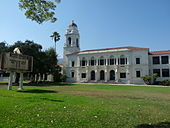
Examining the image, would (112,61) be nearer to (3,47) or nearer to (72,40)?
(72,40)

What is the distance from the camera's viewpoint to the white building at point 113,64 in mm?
41906

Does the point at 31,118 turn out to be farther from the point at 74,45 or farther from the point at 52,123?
the point at 74,45

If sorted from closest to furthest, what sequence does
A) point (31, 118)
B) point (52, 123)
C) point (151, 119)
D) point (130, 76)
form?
point (52, 123), point (31, 118), point (151, 119), point (130, 76)

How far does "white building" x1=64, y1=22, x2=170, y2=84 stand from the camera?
4191 centimetres

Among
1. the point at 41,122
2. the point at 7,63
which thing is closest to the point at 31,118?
the point at 41,122

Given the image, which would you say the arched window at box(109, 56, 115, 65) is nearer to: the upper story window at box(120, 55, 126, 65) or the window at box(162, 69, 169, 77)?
the upper story window at box(120, 55, 126, 65)

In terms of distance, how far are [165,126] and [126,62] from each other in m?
40.8

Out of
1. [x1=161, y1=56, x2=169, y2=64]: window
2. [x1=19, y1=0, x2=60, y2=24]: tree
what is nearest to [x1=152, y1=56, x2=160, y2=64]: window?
[x1=161, y1=56, x2=169, y2=64]: window

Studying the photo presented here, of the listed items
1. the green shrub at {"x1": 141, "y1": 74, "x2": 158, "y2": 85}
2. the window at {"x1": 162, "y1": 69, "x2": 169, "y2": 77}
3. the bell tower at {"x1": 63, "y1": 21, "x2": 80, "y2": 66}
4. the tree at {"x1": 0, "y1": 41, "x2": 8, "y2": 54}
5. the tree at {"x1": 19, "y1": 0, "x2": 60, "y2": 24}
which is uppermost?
the bell tower at {"x1": 63, "y1": 21, "x2": 80, "y2": 66}

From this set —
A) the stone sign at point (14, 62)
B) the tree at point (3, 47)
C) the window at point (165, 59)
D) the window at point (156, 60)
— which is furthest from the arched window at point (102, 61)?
the stone sign at point (14, 62)

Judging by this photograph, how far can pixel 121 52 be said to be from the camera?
44.8 metres

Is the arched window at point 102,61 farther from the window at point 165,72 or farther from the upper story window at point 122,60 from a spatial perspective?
the window at point 165,72

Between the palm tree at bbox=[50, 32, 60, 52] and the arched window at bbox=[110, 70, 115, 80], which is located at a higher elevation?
the palm tree at bbox=[50, 32, 60, 52]

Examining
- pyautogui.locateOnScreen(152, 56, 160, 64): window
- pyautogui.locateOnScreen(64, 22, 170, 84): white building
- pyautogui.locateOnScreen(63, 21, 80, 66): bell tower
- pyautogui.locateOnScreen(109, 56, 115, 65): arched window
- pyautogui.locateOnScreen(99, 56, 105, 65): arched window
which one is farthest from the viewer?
pyautogui.locateOnScreen(63, 21, 80, 66): bell tower
